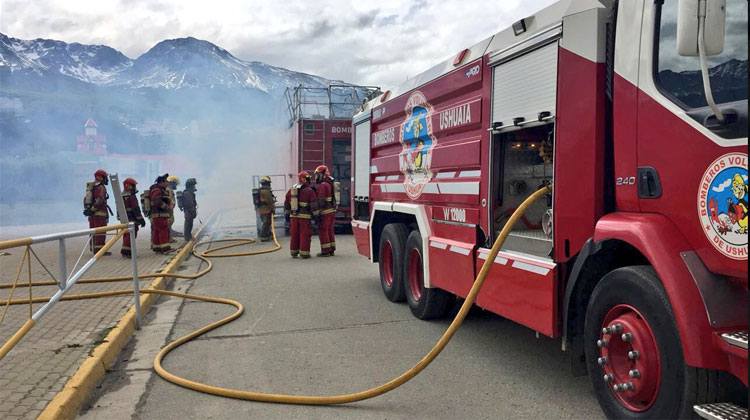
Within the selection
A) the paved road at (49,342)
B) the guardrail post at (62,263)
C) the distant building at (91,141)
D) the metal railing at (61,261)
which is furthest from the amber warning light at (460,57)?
the distant building at (91,141)

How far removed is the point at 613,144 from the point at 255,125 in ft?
158

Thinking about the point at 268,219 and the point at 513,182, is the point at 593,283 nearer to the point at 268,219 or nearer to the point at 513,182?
the point at 513,182

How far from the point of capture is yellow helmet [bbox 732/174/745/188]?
7.59 feet

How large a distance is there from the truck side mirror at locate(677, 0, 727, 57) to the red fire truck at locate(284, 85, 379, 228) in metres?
12.0

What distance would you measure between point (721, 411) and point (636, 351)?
0.47m

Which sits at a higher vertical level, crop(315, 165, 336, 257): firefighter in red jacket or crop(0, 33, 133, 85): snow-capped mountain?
crop(0, 33, 133, 85): snow-capped mountain

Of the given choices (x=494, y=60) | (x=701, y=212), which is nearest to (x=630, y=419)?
(x=701, y=212)

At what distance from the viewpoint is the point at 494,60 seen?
170 inches

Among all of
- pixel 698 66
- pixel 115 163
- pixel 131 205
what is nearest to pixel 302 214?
pixel 131 205

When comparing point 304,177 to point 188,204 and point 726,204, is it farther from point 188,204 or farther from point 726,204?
point 726,204

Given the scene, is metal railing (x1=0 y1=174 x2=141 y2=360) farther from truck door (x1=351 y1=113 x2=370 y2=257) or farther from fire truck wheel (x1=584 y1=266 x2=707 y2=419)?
fire truck wheel (x1=584 y1=266 x2=707 y2=419)

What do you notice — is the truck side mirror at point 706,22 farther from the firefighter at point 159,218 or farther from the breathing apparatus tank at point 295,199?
the firefighter at point 159,218

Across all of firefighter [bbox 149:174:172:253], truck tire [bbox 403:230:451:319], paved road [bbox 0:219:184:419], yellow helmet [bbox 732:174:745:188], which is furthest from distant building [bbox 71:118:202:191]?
yellow helmet [bbox 732:174:745:188]

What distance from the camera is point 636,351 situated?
2805mm
